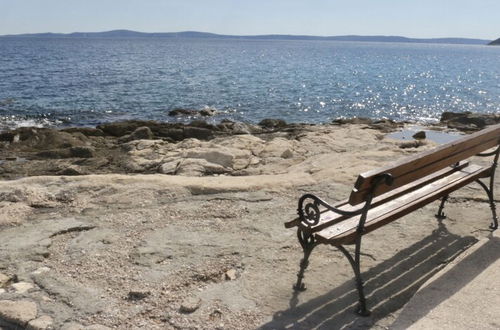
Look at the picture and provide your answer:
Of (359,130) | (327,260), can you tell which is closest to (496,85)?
(359,130)

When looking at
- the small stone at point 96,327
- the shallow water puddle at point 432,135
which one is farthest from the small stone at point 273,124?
the small stone at point 96,327

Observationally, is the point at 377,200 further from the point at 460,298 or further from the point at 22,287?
the point at 22,287

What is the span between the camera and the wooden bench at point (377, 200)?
3662 mm

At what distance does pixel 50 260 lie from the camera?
15.0 ft

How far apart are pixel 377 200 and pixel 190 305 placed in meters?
1.74

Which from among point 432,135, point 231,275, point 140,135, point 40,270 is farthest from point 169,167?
point 432,135

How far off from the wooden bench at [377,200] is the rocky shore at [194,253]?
398 millimetres

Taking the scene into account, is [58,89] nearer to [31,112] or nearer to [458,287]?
[31,112]

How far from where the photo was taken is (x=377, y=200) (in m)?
4.26

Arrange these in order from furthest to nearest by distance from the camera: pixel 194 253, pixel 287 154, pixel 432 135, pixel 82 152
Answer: pixel 432 135 < pixel 82 152 < pixel 287 154 < pixel 194 253

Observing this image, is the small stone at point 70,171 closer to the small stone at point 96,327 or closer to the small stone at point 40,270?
the small stone at point 40,270

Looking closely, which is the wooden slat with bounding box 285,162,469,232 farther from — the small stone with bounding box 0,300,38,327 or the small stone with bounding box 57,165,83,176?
the small stone with bounding box 57,165,83,176

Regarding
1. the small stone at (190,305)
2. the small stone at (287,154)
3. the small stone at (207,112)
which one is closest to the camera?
the small stone at (190,305)

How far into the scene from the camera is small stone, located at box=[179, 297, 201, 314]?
3748mm
